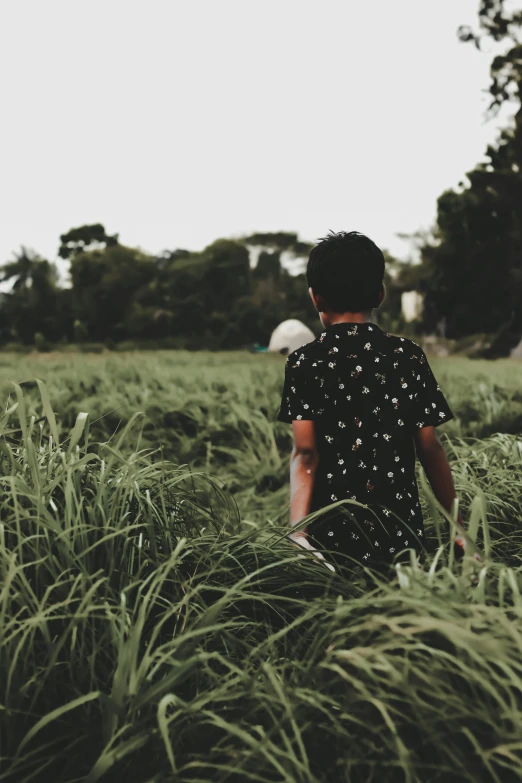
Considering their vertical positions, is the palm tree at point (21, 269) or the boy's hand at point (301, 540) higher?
the palm tree at point (21, 269)

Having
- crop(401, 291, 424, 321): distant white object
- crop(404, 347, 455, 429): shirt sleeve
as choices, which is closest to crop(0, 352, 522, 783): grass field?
crop(404, 347, 455, 429): shirt sleeve

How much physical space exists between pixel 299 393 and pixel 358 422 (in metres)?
0.18


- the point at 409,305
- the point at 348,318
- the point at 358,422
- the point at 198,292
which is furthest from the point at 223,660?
the point at 198,292

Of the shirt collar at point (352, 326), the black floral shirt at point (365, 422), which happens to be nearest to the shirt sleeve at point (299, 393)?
the black floral shirt at point (365, 422)

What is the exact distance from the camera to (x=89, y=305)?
55.9 meters

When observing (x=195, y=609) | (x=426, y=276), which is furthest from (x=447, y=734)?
(x=426, y=276)

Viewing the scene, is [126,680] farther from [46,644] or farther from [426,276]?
[426,276]

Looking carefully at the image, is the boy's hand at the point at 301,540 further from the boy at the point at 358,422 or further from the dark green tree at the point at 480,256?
the dark green tree at the point at 480,256

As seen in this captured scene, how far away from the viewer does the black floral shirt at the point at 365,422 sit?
2324mm

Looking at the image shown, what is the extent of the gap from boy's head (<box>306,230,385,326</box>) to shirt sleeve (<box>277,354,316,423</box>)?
192 mm

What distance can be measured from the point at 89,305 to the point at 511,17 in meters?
37.2

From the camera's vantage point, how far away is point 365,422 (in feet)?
7.63

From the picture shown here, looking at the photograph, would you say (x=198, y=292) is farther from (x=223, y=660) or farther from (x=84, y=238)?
(x=223, y=660)

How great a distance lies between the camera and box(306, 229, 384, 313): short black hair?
92.7 inches
